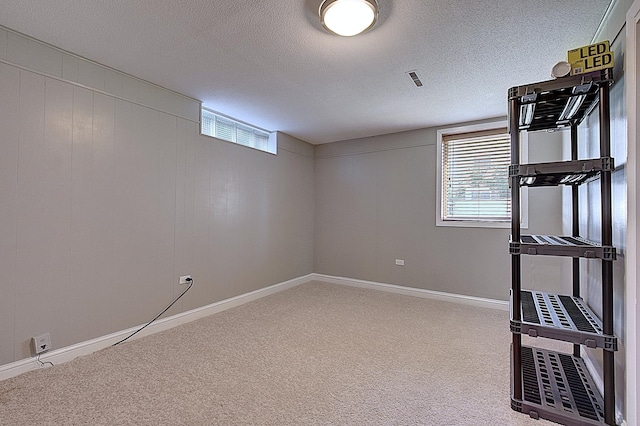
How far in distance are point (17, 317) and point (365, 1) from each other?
3.12m

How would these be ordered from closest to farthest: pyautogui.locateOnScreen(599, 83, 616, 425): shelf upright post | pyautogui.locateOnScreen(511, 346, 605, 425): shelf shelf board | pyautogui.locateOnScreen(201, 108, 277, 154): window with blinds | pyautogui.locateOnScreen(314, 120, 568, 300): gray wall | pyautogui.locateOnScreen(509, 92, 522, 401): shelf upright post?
pyautogui.locateOnScreen(599, 83, 616, 425): shelf upright post
pyautogui.locateOnScreen(511, 346, 605, 425): shelf shelf board
pyautogui.locateOnScreen(509, 92, 522, 401): shelf upright post
pyautogui.locateOnScreen(314, 120, 568, 300): gray wall
pyautogui.locateOnScreen(201, 108, 277, 154): window with blinds

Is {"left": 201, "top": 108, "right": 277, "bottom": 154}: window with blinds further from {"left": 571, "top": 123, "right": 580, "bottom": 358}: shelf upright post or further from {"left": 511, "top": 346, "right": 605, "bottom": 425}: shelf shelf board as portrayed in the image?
{"left": 511, "top": 346, "right": 605, "bottom": 425}: shelf shelf board

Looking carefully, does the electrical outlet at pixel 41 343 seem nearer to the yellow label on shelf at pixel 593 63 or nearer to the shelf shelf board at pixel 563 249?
the shelf shelf board at pixel 563 249

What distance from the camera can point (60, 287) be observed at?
93.1 inches

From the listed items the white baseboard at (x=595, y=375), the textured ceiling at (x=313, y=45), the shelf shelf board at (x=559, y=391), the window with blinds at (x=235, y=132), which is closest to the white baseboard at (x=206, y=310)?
the white baseboard at (x=595, y=375)

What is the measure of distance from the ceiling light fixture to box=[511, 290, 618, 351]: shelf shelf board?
2043 millimetres

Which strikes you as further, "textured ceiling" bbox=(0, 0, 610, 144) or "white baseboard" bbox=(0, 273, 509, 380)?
"white baseboard" bbox=(0, 273, 509, 380)

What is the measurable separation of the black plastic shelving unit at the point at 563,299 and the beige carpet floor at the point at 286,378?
201mm

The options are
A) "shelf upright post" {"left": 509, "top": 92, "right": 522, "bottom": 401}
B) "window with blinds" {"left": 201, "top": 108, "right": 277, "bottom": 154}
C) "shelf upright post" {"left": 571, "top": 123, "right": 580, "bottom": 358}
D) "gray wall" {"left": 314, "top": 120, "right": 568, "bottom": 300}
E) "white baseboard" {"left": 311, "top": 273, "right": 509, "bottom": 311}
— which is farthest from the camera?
"white baseboard" {"left": 311, "top": 273, "right": 509, "bottom": 311}

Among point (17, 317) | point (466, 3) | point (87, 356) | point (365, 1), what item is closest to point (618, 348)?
point (466, 3)

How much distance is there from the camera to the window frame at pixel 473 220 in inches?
142

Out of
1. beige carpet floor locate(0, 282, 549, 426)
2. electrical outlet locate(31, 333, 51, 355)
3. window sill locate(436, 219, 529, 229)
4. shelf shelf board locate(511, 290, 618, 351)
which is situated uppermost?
window sill locate(436, 219, 529, 229)

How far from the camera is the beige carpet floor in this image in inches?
68.7

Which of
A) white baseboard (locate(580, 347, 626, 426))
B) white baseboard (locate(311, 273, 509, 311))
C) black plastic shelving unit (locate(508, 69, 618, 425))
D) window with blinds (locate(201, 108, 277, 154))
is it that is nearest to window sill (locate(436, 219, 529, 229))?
white baseboard (locate(311, 273, 509, 311))
